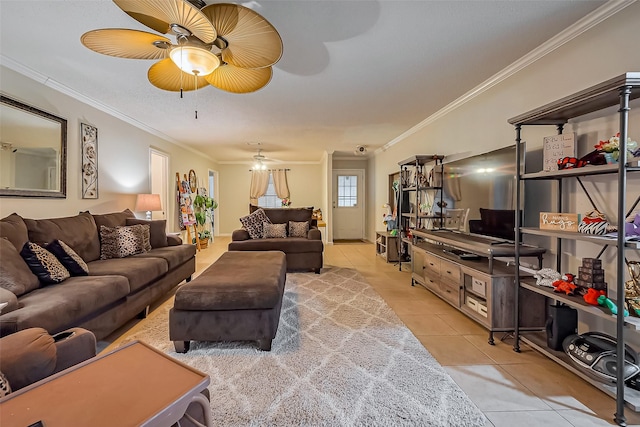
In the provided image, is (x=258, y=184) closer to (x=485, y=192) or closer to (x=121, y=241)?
(x=121, y=241)

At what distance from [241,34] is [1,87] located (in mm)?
2668

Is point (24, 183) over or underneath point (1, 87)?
underneath

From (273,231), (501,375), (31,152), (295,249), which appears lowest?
Answer: (501,375)

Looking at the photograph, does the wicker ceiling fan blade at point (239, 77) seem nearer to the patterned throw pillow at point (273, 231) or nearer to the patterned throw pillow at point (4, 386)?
the patterned throw pillow at point (4, 386)

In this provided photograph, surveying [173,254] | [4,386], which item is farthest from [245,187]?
[4,386]

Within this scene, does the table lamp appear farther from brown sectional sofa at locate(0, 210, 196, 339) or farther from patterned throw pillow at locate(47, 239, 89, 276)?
patterned throw pillow at locate(47, 239, 89, 276)

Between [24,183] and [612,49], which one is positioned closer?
[612,49]

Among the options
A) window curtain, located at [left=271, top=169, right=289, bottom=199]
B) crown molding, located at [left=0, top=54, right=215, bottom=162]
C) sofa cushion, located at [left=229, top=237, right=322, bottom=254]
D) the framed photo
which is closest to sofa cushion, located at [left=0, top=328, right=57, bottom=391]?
crown molding, located at [left=0, top=54, right=215, bottom=162]

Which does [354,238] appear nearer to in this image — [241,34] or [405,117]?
[405,117]

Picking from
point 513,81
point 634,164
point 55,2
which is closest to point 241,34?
point 55,2

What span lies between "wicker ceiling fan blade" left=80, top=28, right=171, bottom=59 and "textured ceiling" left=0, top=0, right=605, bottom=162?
37 cm

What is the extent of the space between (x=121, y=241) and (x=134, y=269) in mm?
816

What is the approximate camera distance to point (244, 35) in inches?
65.1

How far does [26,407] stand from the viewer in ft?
2.77
